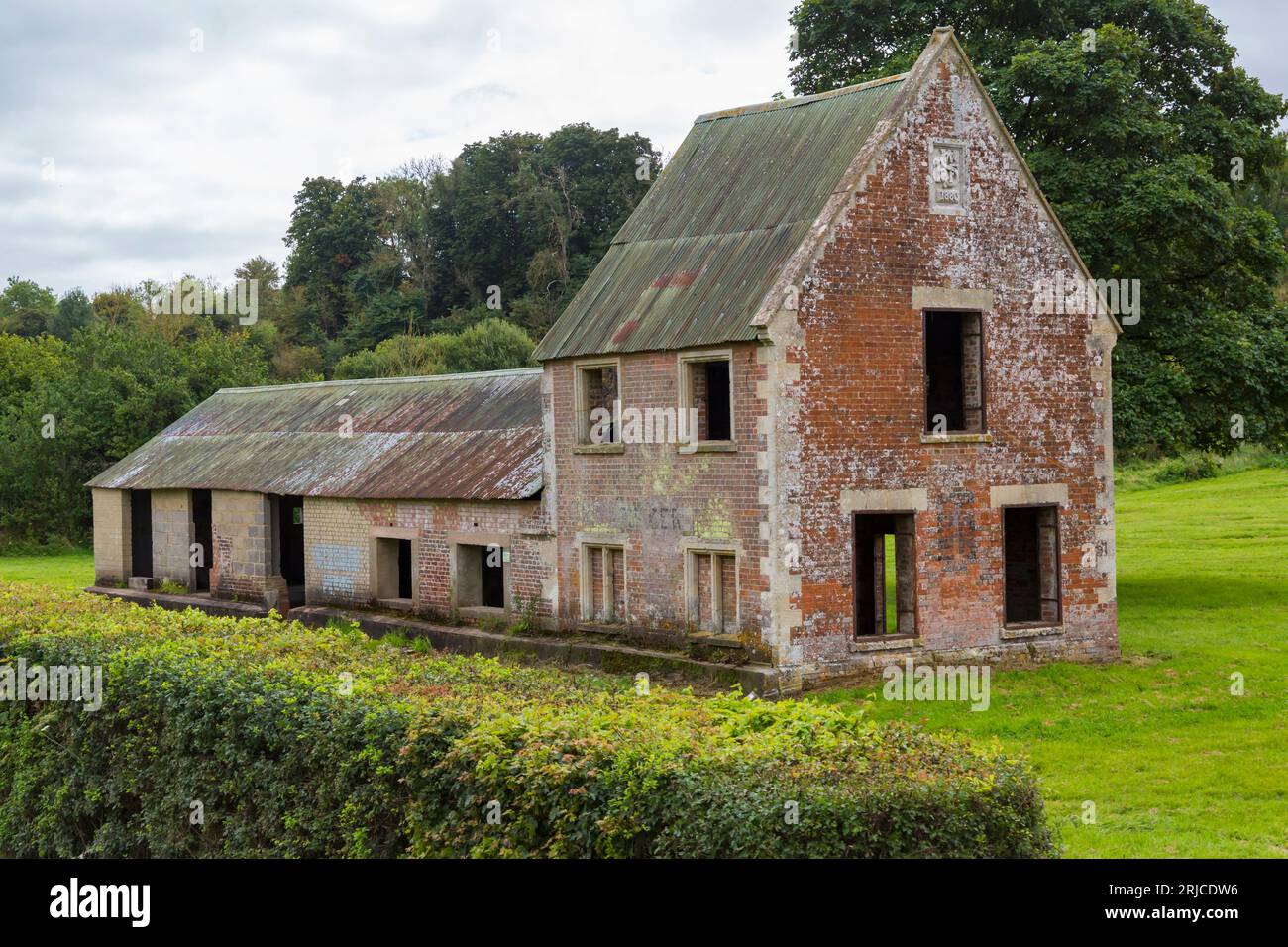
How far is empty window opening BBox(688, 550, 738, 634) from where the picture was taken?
20.7m

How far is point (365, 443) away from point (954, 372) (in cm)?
1286

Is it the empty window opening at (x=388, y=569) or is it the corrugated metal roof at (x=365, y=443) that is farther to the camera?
the empty window opening at (x=388, y=569)

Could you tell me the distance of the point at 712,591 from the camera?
819 inches

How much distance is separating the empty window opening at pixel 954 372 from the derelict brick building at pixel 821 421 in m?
0.05

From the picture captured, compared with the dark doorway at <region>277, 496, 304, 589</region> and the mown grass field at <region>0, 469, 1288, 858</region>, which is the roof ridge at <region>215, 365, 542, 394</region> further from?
the mown grass field at <region>0, 469, 1288, 858</region>

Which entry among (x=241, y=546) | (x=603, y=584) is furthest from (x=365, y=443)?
(x=603, y=584)

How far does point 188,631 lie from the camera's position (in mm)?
15383

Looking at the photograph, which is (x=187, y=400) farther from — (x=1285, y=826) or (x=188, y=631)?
(x=1285, y=826)

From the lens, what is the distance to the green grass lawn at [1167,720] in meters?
13.4

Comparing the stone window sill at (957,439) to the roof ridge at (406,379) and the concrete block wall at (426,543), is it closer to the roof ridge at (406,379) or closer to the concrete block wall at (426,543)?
the concrete block wall at (426,543)

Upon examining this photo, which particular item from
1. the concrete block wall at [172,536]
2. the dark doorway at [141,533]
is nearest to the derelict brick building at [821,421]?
the concrete block wall at [172,536]

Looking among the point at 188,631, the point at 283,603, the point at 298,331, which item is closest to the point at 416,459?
the point at 283,603

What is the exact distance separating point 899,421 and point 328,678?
36.7 ft

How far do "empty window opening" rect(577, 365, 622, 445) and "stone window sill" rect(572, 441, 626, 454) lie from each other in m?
0.21
